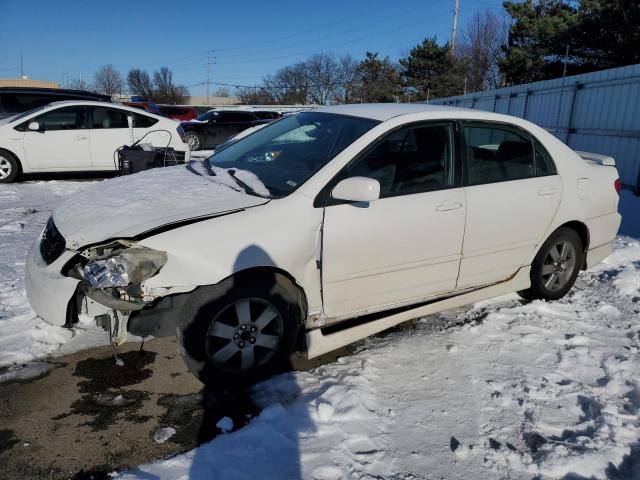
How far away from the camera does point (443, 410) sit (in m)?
2.91

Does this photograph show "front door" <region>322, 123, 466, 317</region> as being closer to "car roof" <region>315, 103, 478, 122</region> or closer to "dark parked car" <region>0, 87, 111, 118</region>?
"car roof" <region>315, 103, 478, 122</region>

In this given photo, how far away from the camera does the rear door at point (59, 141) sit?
9.41 m

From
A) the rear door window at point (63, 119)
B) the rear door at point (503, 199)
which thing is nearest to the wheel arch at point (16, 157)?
the rear door window at point (63, 119)

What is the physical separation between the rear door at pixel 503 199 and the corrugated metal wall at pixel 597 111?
7.25 meters

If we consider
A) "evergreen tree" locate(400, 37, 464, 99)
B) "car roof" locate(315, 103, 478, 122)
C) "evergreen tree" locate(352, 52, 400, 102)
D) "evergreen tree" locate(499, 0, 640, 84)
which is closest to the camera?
"car roof" locate(315, 103, 478, 122)

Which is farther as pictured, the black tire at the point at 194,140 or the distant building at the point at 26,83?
the distant building at the point at 26,83

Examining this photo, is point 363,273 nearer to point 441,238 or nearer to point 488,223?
point 441,238

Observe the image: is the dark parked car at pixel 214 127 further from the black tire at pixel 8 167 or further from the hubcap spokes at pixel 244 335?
the hubcap spokes at pixel 244 335

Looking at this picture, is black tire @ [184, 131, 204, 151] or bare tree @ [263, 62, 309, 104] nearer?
black tire @ [184, 131, 204, 151]

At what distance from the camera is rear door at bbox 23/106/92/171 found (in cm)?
941

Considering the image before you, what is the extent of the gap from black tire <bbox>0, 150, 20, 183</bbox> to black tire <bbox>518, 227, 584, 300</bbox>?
9134mm

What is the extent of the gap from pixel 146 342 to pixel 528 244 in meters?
3.05

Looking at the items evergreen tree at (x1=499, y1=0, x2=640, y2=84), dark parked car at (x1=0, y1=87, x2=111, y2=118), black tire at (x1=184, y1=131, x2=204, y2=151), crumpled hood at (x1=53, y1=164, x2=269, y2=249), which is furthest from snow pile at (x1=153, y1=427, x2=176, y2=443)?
evergreen tree at (x1=499, y1=0, x2=640, y2=84)

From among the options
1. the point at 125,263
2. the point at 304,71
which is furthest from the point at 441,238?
the point at 304,71
